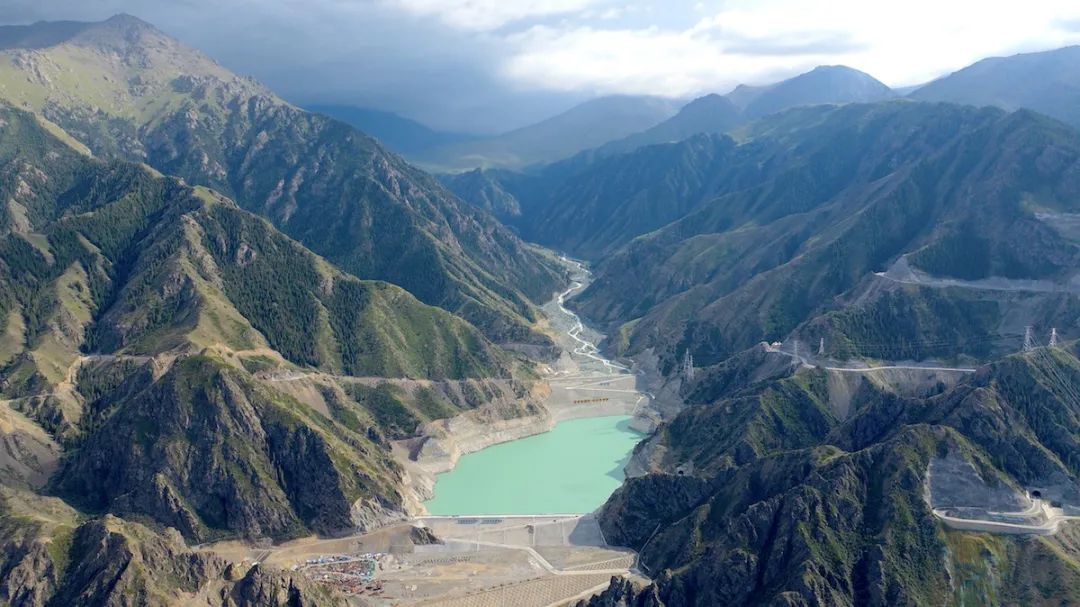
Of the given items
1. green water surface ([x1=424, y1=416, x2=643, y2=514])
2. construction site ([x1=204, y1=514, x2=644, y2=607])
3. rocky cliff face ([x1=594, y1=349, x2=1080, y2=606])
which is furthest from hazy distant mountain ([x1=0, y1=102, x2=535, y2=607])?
rocky cliff face ([x1=594, y1=349, x2=1080, y2=606])

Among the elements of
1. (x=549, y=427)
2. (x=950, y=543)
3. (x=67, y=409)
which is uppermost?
(x=950, y=543)

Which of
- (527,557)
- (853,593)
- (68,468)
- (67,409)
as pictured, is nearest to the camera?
(853,593)

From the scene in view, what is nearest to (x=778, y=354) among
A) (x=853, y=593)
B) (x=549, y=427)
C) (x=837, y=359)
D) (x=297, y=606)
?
(x=837, y=359)

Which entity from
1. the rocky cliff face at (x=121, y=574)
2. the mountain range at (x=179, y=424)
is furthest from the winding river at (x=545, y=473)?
the rocky cliff face at (x=121, y=574)

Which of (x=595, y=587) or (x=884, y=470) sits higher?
(x=884, y=470)

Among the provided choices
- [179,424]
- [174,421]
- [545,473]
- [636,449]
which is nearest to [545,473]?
[545,473]

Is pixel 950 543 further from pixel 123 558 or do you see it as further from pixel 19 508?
pixel 19 508

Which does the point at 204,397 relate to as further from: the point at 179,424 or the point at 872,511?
the point at 872,511

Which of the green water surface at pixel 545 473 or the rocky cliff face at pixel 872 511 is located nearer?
the rocky cliff face at pixel 872 511

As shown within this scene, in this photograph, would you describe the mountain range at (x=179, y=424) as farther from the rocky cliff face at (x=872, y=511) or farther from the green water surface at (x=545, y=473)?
the rocky cliff face at (x=872, y=511)
